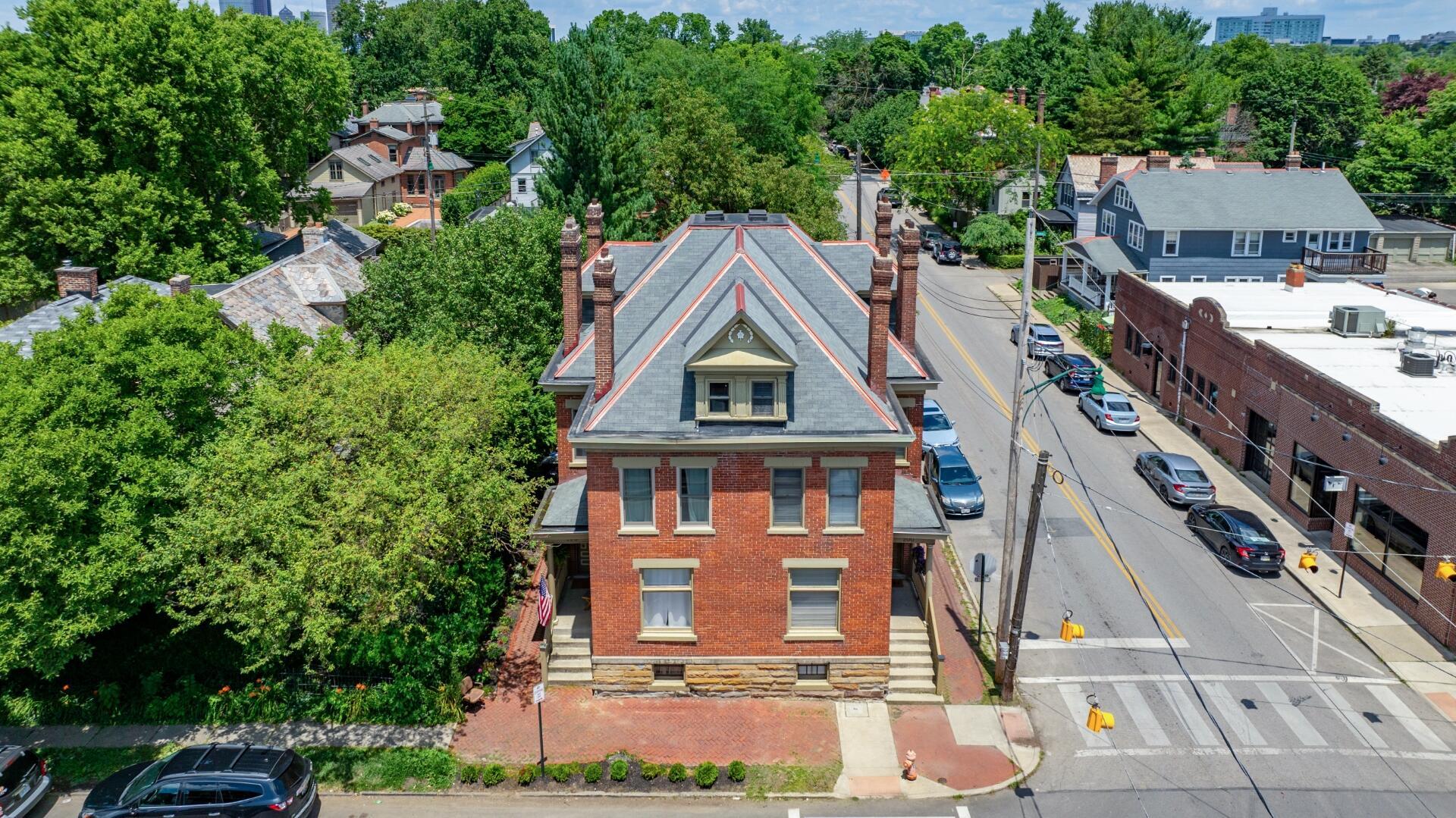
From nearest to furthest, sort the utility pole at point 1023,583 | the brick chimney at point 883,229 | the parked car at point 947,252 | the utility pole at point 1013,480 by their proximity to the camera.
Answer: the utility pole at point 1023,583, the utility pole at point 1013,480, the brick chimney at point 883,229, the parked car at point 947,252

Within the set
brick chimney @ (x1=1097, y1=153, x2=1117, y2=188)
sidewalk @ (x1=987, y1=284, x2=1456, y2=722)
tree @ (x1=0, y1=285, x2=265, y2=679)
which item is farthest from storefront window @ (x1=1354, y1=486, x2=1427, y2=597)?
brick chimney @ (x1=1097, y1=153, x2=1117, y2=188)

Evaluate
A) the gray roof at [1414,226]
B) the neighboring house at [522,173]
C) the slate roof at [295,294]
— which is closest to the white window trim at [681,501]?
the slate roof at [295,294]

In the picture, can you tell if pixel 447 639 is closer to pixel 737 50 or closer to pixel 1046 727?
pixel 1046 727

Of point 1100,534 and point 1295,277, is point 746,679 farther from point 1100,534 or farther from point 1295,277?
point 1295,277

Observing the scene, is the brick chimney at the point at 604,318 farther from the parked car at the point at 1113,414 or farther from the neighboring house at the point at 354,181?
the neighboring house at the point at 354,181

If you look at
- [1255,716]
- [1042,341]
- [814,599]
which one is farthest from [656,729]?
[1042,341]

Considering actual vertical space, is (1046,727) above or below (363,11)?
below

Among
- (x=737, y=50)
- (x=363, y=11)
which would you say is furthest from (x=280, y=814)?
(x=363, y=11)
